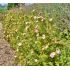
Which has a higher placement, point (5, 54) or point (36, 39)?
point (36, 39)

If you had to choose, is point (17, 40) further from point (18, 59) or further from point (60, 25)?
point (60, 25)

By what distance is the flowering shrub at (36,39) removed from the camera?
7.58 feet

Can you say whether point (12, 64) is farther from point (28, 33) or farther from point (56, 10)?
point (56, 10)

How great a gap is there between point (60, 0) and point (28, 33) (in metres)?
0.48

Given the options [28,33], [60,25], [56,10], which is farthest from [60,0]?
[28,33]

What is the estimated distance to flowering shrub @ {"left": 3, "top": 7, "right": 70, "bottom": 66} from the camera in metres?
2.31

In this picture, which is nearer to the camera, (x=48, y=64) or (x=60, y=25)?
(x=48, y=64)

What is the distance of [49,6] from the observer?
250cm

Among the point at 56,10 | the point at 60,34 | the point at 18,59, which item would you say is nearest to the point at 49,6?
the point at 56,10

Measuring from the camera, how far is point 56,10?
8.19 ft

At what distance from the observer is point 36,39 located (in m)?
2.43

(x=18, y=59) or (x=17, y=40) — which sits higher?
(x=17, y=40)
